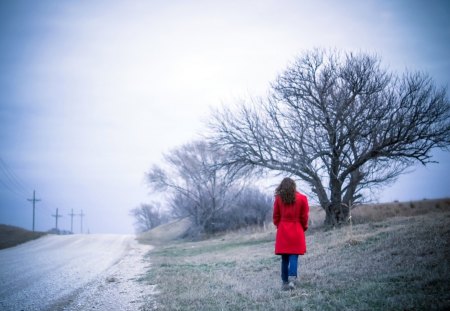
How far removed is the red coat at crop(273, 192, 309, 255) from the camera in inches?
226

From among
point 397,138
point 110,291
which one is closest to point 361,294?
point 110,291

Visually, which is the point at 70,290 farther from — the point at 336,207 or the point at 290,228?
the point at 336,207

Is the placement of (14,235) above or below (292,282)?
below

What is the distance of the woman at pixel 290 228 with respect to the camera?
5.75 meters

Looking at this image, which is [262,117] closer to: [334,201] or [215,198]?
[334,201]

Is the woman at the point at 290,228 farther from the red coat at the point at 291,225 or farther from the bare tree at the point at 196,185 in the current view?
the bare tree at the point at 196,185

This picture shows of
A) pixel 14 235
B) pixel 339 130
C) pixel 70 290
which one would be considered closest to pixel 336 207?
pixel 339 130

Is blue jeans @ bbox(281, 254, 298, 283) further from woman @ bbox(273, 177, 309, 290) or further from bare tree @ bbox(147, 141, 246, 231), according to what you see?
bare tree @ bbox(147, 141, 246, 231)

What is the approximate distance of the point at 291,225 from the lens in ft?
19.3

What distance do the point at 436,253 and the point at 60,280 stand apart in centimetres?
999

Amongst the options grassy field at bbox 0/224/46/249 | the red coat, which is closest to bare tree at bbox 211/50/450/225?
the red coat

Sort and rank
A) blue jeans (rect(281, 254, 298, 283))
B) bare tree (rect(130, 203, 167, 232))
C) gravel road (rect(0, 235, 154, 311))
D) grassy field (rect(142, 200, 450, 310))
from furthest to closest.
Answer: bare tree (rect(130, 203, 167, 232))
gravel road (rect(0, 235, 154, 311))
blue jeans (rect(281, 254, 298, 283))
grassy field (rect(142, 200, 450, 310))

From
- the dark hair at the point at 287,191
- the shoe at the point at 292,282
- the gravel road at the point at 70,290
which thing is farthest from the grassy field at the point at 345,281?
the dark hair at the point at 287,191

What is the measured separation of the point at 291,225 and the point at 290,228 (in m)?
0.06
